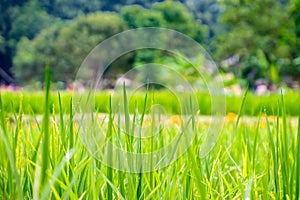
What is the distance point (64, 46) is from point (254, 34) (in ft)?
19.2

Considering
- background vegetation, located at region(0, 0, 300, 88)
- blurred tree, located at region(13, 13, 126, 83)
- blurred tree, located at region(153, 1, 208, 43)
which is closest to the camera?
background vegetation, located at region(0, 0, 300, 88)

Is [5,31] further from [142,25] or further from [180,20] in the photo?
[180,20]

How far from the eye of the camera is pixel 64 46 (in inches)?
569

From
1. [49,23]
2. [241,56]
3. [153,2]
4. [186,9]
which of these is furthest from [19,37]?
[241,56]

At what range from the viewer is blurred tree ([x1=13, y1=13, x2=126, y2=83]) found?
46.2 ft

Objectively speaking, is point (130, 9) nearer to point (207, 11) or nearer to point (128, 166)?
point (207, 11)

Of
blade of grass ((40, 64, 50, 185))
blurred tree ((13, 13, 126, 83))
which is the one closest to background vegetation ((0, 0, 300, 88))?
blurred tree ((13, 13, 126, 83))

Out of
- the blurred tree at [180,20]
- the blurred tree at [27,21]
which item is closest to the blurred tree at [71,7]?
the blurred tree at [27,21]

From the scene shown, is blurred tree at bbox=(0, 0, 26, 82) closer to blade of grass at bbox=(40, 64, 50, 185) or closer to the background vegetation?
the background vegetation

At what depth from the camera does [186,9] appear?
17.3 m

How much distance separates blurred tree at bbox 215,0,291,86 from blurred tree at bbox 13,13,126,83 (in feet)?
11.4

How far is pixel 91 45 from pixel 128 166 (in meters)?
14.1

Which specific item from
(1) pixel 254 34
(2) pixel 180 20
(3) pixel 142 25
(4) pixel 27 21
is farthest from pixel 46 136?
(4) pixel 27 21

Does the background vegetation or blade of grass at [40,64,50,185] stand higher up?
the background vegetation
